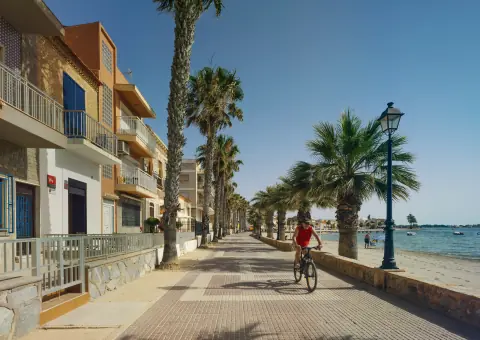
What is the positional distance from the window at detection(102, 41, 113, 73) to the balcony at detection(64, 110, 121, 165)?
4.56m

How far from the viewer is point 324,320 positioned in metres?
6.35

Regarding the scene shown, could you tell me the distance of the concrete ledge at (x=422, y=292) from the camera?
602 cm

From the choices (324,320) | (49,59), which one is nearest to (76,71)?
(49,59)

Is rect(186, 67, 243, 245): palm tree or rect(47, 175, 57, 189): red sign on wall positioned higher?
rect(186, 67, 243, 245): palm tree

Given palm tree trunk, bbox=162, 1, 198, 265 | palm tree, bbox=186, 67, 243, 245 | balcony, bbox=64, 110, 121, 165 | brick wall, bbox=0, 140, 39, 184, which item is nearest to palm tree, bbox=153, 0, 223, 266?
palm tree trunk, bbox=162, 1, 198, 265

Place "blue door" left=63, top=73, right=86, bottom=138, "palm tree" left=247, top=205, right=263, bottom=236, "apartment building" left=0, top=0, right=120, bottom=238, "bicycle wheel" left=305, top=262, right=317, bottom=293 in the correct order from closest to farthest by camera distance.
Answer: "bicycle wheel" left=305, top=262, right=317, bottom=293 → "apartment building" left=0, top=0, right=120, bottom=238 → "blue door" left=63, top=73, right=86, bottom=138 → "palm tree" left=247, top=205, right=263, bottom=236

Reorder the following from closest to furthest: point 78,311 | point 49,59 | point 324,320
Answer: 1. point 324,320
2. point 78,311
3. point 49,59

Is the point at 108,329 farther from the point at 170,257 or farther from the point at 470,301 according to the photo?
the point at 170,257

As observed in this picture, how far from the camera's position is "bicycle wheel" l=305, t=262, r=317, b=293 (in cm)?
890

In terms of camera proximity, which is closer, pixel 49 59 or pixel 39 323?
pixel 39 323

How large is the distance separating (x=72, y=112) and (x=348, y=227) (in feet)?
35.3

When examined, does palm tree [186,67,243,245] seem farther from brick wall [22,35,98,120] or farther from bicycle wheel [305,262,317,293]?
bicycle wheel [305,262,317,293]

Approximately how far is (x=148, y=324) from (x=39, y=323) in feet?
5.24

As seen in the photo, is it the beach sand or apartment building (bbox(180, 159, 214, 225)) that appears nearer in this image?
the beach sand
